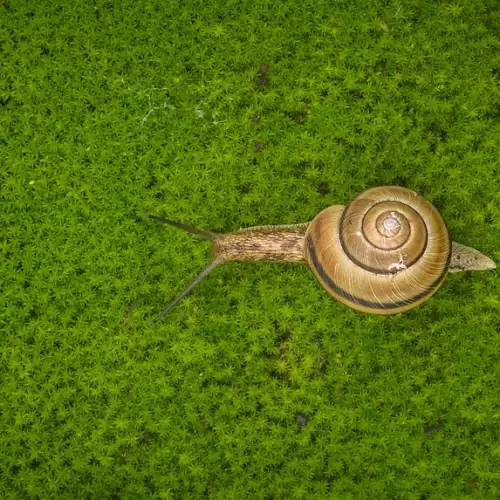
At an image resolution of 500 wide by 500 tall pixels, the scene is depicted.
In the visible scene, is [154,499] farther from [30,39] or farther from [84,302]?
[30,39]

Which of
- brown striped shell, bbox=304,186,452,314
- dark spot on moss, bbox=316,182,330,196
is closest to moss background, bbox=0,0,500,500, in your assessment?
dark spot on moss, bbox=316,182,330,196

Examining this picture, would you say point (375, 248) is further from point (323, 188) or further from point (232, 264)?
point (232, 264)

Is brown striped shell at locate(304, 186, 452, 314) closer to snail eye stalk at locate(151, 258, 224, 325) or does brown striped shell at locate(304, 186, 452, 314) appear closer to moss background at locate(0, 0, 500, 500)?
moss background at locate(0, 0, 500, 500)

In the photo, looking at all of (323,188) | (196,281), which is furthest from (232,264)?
(323,188)

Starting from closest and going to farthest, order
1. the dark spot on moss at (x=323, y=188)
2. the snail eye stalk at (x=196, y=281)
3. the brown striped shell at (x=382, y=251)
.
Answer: the brown striped shell at (x=382, y=251) → the snail eye stalk at (x=196, y=281) → the dark spot on moss at (x=323, y=188)

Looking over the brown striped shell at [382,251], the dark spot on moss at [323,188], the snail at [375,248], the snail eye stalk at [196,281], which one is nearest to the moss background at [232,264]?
the dark spot on moss at [323,188]

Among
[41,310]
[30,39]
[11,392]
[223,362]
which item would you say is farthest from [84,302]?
[30,39]

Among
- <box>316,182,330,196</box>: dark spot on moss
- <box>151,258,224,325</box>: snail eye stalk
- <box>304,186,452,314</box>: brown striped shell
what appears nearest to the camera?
<box>304,186,452,314</box>: brown striped shell

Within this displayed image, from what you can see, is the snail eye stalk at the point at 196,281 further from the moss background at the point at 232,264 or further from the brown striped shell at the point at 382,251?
the brown striped shell at the point at 382,251
